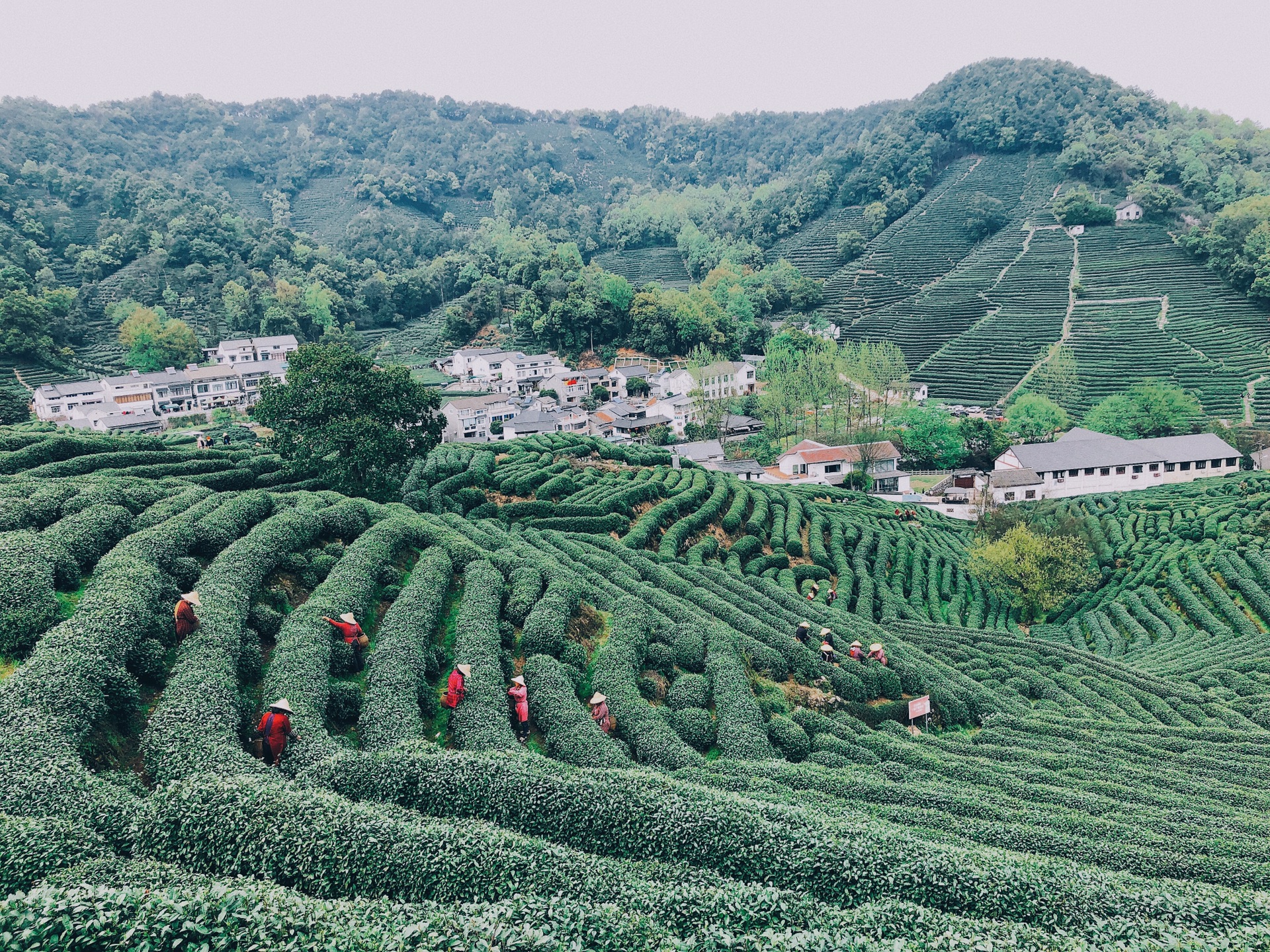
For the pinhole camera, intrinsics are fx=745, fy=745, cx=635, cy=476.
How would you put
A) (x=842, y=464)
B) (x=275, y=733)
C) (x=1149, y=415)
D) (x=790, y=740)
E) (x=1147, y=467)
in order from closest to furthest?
(x=275, y=733) < (x=790, y=740) < (x=1147, y=467) < (x=842, y=464) < (x=1149, y=415)

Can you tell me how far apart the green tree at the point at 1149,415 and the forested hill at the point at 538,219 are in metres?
9.17

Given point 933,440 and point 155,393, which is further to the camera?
point 155,393

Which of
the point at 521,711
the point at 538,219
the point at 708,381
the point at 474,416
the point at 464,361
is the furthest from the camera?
the point at 538,219

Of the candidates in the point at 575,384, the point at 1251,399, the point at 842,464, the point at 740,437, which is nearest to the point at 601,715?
the point at 842,464

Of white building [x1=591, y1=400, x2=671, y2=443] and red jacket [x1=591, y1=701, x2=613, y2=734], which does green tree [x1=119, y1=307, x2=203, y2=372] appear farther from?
red jacket [x1=591, y1=701, x2=613, y2=734]

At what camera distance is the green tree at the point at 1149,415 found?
57.7m

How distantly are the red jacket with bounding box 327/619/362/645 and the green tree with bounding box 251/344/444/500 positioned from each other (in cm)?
1316

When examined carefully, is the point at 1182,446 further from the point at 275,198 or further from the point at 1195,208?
the point at 275,198

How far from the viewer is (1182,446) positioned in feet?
173

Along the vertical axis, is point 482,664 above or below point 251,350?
below

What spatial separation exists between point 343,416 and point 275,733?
60.5 feet

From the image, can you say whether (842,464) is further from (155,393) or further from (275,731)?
(155,393)

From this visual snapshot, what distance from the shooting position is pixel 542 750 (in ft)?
43.6

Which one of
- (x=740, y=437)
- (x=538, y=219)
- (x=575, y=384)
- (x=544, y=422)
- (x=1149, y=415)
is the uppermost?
(x=538, y=219)
